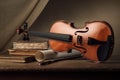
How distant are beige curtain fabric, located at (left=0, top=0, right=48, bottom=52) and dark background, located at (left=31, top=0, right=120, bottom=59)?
46 millimetres

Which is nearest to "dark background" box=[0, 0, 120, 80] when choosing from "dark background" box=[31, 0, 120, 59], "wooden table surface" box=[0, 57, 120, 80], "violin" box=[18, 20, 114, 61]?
"dark background" box=[31, 0, 120, 59]

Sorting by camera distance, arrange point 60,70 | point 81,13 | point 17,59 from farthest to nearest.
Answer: point 81,13, point 17,59, point 60,70

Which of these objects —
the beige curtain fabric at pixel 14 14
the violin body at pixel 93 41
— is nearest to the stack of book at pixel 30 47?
the violin body at pixel 93 41

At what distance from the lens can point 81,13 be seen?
1.47 meters

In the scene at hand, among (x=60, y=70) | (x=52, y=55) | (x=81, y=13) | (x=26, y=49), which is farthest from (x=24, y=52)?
(x=81, y=13)

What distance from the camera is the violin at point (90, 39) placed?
108 centimetres

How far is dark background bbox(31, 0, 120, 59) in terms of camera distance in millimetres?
1441

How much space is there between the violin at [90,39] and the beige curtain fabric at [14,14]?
291 millimetres

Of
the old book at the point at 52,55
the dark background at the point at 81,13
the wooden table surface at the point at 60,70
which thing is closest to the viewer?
the wooden table surface at the point at 60,70

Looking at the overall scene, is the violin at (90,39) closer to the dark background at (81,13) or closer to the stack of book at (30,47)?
the stack of book at (30,47)

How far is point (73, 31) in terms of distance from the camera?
1164mm

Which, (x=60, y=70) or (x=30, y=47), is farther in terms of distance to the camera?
(x=30, y=47)

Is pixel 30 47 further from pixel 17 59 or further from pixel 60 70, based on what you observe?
pixel 60 70

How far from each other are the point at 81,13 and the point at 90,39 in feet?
1.34
